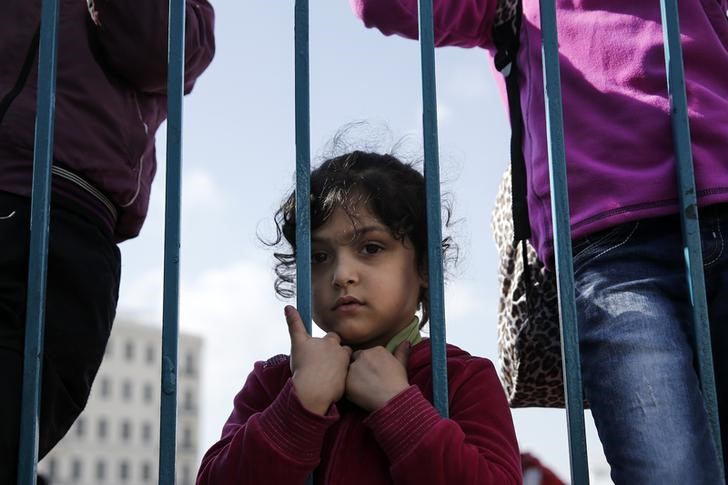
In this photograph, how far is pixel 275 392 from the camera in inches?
78.7

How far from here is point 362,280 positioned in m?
1.99

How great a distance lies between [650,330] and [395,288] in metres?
0.43

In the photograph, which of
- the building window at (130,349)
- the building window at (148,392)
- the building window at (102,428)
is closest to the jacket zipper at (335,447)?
the building window at (102,428)

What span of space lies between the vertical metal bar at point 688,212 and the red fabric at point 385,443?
1.04 feet

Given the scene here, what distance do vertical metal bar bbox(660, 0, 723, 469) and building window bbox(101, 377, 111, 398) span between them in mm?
63167

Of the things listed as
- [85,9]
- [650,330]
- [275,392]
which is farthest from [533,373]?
[85,9]

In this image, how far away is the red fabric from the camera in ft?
5.59

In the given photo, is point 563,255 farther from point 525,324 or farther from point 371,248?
point 525,324

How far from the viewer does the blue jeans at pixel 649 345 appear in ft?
6.10

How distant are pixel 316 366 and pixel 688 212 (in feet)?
2.11

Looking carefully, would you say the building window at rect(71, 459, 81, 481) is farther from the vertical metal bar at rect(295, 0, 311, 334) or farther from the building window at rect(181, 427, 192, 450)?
the vertical metal bar at rect(295, 0, 311, 334)

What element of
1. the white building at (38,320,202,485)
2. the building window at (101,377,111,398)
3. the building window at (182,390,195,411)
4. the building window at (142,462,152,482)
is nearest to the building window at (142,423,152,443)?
the white building at (38,320,202,485)

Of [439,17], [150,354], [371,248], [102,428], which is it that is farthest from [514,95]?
[150,354]

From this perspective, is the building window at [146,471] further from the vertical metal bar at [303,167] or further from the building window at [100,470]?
the vertical metal bar at [303,167]
